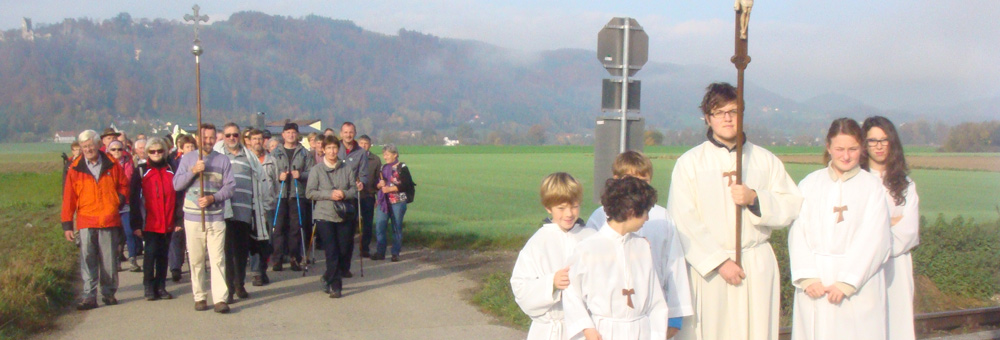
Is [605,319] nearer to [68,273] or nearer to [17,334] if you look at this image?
[17,334]

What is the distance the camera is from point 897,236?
5.33 metres

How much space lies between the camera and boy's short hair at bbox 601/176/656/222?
370 centimetres

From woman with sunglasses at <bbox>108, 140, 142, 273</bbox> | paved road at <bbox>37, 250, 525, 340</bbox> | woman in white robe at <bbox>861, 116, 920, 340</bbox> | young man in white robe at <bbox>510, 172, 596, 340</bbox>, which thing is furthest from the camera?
woman with sunglasses at <bbox>108, 140, 142, 273</bbox>

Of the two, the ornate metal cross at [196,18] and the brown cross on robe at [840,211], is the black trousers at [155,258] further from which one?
the brown cross on robe at [840,211]

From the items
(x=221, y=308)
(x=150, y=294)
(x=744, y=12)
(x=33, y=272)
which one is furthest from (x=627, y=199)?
(x=33, y=272)

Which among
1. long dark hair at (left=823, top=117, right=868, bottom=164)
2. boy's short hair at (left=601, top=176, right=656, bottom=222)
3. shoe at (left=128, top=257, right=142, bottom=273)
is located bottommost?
shoe at (left=128, top=257, right=142, bottom=273)

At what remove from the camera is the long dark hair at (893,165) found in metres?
5.42

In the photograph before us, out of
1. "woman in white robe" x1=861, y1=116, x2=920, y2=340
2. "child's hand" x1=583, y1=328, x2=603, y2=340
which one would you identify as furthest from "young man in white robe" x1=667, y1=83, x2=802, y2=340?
"woman in white robe" x1=861, y1=116, x2=920, y2=340

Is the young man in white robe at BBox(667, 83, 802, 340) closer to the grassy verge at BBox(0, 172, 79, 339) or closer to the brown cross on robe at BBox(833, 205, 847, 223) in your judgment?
the brown cross on robe at BBox(833, 205, 847, 223)

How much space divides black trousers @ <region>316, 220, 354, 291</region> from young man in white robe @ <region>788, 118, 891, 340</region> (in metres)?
5.05

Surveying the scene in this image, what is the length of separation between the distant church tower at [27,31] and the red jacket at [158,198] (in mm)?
127125

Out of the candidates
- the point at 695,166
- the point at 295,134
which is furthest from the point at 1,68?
the point at 695,166

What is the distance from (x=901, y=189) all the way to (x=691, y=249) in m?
1.99

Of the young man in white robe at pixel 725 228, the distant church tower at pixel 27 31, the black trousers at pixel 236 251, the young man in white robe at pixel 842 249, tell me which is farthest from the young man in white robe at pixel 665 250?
the distant church tower at pixel 27 31
